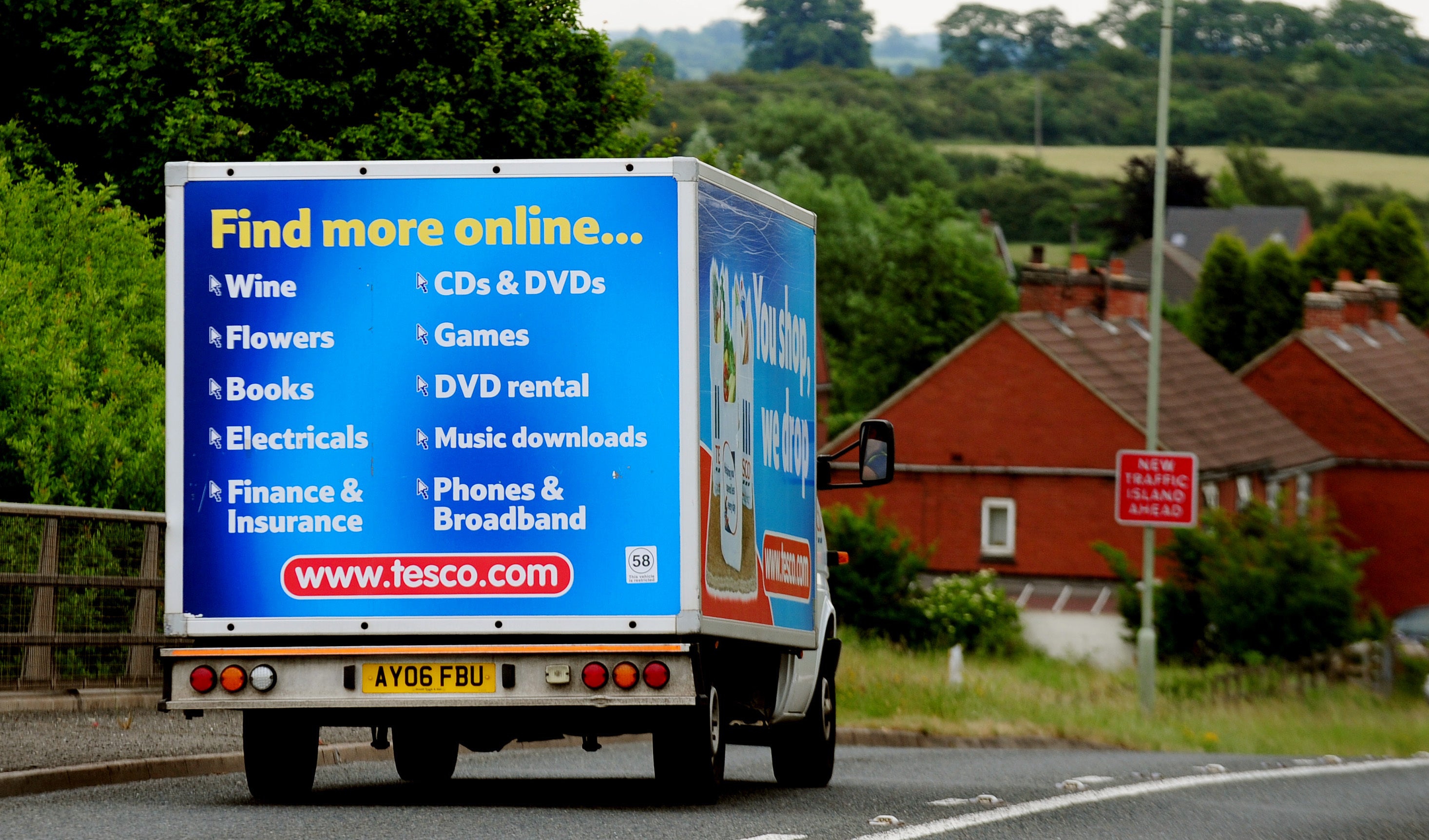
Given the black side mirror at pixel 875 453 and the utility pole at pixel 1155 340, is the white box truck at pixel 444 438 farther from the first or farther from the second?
the utility pole at pixel 1155 340

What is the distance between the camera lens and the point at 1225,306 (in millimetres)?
89750

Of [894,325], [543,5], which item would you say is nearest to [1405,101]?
[894,325]

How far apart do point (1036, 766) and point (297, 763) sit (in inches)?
276

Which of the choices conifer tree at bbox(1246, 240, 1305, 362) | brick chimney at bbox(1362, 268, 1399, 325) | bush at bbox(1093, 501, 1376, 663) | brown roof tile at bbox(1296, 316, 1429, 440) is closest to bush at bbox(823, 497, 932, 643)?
bush at bbox(1093, 501, 1376, 663)

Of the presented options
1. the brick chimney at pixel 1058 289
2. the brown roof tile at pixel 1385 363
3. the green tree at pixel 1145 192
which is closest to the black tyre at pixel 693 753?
the brick chimney at pixel 1058 289

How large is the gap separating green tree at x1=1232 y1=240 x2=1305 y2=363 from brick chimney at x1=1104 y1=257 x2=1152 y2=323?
36999 mm

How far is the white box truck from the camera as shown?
910cm

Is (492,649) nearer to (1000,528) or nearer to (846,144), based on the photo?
(1000,528)

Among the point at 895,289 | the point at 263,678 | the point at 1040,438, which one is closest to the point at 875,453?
the point at 263,678

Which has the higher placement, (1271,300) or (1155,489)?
(1271,300)

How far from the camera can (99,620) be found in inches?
575

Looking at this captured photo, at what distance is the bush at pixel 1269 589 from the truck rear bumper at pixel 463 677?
92.7 ft

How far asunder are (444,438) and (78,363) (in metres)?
8.44

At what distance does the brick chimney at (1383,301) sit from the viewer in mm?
64750
